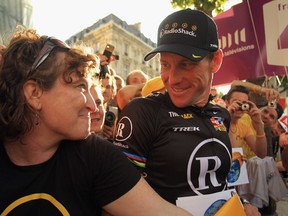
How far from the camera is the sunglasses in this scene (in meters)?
1.12

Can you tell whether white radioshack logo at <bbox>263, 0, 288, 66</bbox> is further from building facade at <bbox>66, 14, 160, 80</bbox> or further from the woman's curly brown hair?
building facade at <bbox>66, 14, 160, 80</bbox>

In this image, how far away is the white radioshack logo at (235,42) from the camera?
4.20 meters

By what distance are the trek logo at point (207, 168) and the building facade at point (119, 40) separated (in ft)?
121

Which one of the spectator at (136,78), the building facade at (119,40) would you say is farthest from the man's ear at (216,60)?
the building facade at (119,40)

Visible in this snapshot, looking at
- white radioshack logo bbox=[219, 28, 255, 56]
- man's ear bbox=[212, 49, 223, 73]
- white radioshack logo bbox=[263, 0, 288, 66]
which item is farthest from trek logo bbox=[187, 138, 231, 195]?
white radioshack logo bbox=[219, 28, 255, 56]

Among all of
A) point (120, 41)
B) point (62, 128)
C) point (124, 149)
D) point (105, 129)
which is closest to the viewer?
point (62, 128)

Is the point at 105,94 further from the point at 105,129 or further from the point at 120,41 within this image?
the point at 120,41

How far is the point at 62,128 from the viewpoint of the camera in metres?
1.14

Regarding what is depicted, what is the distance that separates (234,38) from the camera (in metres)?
4.35

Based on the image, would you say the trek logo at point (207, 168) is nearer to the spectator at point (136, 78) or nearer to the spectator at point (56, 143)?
the spectator at point (56, 143)

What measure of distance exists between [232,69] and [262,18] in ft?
2.69

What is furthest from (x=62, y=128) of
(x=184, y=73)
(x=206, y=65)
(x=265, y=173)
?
(x=265, y=173)

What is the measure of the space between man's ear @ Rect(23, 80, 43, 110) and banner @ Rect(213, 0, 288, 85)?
3.30m

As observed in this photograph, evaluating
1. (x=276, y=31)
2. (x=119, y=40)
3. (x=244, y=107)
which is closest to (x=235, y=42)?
(x=276, y=31)
